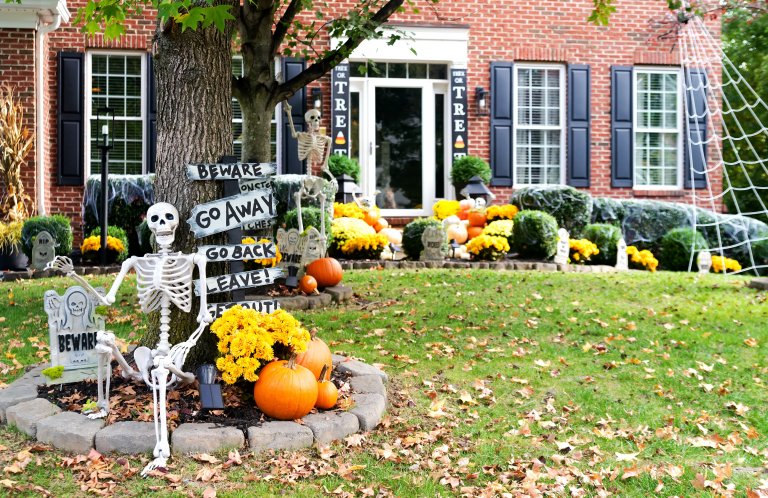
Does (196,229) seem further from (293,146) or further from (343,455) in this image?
(293,146)

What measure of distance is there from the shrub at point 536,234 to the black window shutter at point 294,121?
12.2 ft

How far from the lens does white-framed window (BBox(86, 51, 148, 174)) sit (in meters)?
12.3

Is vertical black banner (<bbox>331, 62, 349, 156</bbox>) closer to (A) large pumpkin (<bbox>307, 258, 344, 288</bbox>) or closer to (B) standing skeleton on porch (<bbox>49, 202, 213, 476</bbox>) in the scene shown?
(A) large pumpkin (<bbox>307, 258, 344, 288</bbox>)

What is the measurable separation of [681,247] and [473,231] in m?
2.93

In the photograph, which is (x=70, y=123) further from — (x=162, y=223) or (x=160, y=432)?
(x=160, y=432)

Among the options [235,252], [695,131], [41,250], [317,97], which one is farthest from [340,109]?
[235,252]

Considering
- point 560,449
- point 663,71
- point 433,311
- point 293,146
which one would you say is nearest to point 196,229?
point 560,449

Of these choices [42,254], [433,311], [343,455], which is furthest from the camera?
[42,254]

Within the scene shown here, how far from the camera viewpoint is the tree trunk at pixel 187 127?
15.1 feet

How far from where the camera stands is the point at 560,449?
4078 millimetres

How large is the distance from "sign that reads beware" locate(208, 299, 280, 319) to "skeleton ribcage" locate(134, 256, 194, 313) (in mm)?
306

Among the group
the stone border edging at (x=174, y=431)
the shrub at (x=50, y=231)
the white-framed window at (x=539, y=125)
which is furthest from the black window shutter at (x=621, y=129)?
the stone border edging at (x=174, y=431)

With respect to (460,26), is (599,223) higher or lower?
lower

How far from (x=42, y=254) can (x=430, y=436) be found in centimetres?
659
